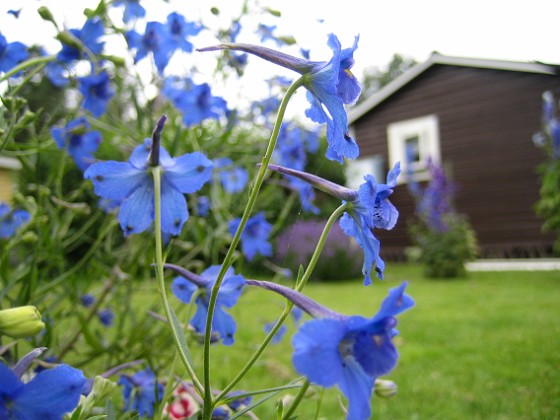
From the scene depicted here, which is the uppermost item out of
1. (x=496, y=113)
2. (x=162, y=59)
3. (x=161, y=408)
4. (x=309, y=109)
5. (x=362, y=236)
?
(x=496, y=113)

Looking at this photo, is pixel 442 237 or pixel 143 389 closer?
pixel 143 389

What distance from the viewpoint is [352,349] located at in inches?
16.6

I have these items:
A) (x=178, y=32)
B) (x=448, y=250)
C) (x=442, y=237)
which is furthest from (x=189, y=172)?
(x=442, y=237)

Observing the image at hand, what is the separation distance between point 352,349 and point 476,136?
25.9ft

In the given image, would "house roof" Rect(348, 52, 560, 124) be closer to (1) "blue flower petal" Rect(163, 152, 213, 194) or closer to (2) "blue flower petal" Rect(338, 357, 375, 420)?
(1) "blue flower petal" Rect(163, 152, 213, 194)

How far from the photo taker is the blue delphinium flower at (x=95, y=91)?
111 centimetres

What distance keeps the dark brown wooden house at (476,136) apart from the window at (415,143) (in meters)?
0.02

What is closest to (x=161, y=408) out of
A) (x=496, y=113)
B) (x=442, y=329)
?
(x=442, y=329)

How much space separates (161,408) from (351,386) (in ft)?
1.01

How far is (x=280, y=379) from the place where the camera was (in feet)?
7.48

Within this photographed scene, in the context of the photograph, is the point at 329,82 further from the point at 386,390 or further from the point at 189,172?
the point at 386,390

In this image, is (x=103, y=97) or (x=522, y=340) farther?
(x=522, y=340)

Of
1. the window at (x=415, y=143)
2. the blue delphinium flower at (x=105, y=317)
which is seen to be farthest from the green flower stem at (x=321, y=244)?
the window at (x=415, y=143)

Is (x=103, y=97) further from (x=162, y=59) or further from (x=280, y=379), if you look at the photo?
(x=280, y=379)
